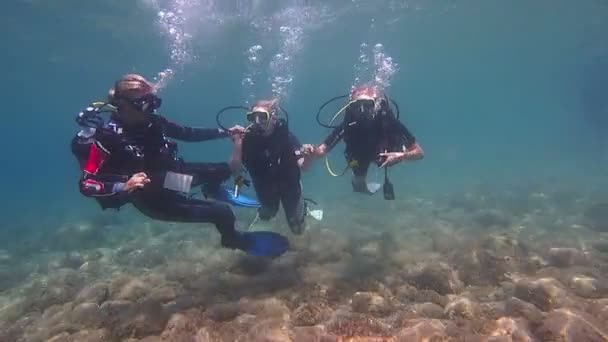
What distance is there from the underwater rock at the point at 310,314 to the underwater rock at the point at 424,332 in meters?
1.08

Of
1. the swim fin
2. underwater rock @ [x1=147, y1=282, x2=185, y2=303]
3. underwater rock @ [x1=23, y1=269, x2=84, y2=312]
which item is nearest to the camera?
underwater rock @ [x1=147, y1=282, x2=185, y2=303]

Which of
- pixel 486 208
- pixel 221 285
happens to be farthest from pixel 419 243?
pixel 486 208

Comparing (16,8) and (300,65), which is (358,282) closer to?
(16,8)

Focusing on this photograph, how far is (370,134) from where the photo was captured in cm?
826

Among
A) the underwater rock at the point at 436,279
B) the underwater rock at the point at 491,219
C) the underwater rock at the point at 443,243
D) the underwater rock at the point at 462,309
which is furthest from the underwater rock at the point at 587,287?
the underwater rock at the point at 491,219

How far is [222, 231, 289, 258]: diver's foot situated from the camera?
7359 millimetres

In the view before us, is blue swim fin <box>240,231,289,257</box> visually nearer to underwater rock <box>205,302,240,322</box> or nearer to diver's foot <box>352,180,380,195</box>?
underwater rock <box>205,302,240,322</box>

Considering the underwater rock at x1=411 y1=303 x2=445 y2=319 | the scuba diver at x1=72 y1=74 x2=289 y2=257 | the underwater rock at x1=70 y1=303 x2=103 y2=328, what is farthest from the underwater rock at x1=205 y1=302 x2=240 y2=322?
the underwater rock at x1=411 y1=303 x2=445 y2=319

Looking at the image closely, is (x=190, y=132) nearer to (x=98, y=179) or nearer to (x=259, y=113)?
(x=259, y=113)

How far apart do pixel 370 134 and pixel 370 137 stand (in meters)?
0.06

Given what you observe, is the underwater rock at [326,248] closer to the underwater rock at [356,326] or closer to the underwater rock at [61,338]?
the underwater rock at [356,326]

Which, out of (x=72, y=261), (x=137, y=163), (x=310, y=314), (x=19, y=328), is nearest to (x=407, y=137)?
(x=310, y=314)

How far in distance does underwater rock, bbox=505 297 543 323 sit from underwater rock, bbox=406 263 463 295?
1103 millimetres

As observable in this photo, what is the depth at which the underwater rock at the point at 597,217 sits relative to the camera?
1258 cm
